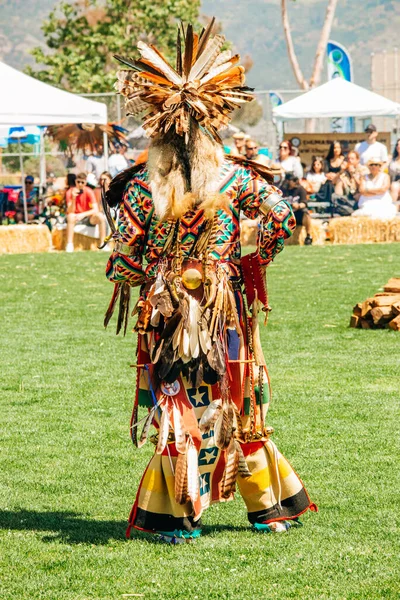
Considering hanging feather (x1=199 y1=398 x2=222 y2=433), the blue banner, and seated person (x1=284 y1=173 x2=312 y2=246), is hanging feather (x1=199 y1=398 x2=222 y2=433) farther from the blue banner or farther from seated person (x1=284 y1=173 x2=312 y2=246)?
the blue banner

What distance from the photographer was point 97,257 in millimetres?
18188

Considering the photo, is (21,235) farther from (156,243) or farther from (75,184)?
(156,243)

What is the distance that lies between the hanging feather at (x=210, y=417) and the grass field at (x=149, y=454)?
0.51 metres

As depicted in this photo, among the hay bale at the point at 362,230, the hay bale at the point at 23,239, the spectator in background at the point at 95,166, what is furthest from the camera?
the spectator in background at the point at 95,166

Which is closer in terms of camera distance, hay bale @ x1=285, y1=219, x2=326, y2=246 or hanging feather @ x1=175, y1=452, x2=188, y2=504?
hanging feather @ x1=175, y1=452, x2=188, y2=504

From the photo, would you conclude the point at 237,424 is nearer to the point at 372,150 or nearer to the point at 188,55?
the point at 188,55

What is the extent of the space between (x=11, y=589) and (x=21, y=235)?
626 inches

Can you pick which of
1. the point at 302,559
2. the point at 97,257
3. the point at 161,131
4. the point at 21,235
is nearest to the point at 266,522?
the point at 302,559

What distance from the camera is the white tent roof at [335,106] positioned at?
77.8ft

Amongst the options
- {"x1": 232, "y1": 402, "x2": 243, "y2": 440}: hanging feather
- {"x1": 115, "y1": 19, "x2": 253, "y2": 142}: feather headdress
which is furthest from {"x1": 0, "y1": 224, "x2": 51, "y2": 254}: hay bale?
{"x1": 232, "y1": 402, "x2": 243, "y2": 440}: hanging feather

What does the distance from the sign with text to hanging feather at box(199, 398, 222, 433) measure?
20.4 metres

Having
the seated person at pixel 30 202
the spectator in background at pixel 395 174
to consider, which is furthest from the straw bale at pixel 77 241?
the spectator in background at pixel 395 174

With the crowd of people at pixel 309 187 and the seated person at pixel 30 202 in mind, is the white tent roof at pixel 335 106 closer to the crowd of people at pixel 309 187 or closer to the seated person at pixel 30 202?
the crowd of people at pixel 309 187

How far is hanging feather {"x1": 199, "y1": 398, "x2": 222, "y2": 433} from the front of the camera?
15.6 feet
